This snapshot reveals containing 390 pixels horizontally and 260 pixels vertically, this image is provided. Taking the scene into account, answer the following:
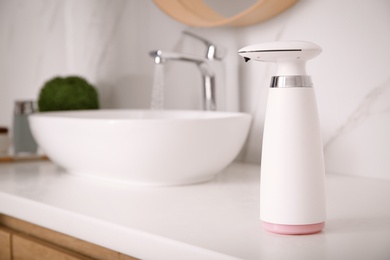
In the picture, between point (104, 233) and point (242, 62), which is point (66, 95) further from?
point (104, 233)

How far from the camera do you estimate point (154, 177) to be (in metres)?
1.02

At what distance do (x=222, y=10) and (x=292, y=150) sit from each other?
682 millimetres

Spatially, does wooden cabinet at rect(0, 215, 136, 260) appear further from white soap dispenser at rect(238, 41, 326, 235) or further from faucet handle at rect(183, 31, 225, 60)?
faucet handle at rect(183, 31, 225, 60)

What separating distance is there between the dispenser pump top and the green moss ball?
937 mm

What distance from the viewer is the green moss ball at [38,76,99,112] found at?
5.02 feet

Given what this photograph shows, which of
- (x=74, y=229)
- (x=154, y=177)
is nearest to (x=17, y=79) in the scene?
(x=154, y=177)

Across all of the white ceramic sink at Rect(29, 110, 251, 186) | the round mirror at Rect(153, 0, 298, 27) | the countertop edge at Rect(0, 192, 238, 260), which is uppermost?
the round mirror at Rect(153, 0, 298, 27)

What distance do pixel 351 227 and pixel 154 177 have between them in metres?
0.41

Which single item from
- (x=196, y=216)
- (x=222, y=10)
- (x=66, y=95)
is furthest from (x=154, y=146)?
(x=66, y=95)

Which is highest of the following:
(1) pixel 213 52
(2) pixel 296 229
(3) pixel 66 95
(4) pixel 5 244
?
(1) pixel 213 52

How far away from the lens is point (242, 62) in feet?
4.25

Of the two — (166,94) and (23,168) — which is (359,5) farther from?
(23,168)

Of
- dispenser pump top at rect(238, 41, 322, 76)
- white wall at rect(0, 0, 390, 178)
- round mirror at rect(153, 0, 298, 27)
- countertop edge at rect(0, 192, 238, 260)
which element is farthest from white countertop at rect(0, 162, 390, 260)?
round mirror at rect(153, 0, 298, 27)

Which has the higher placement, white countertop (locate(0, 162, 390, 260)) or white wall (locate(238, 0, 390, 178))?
white wall (locate(238, 0, 390, 178))
